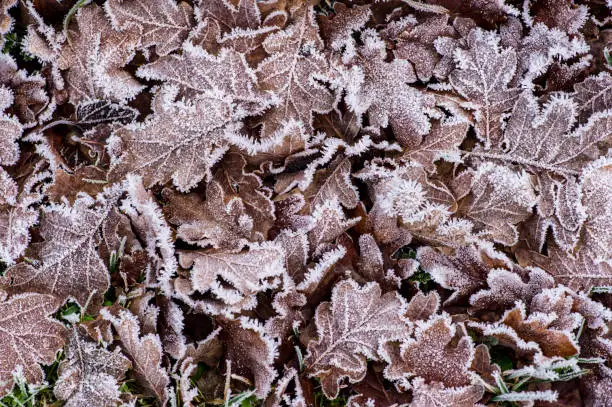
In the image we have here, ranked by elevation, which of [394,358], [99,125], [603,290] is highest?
[99,125]

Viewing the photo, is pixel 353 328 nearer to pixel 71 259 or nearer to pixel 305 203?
pixel 305 203

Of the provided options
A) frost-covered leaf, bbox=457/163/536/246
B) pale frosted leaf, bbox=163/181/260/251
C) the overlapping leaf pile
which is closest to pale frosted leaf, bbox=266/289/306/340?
the overlapping leaf pile

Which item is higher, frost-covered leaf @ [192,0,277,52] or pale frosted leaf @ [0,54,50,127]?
frost-covered leaf @ [192,0,277,52]

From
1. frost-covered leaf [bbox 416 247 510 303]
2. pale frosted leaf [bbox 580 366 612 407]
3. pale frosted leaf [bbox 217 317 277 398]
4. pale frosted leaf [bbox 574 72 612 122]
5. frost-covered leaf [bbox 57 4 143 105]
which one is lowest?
pale frosted leaf [bbox 580 366 612 407]

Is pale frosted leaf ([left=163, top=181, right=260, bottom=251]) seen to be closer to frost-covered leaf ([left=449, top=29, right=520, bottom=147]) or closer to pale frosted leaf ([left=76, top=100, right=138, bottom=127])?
pale frosted leaf ([left=76, top=100, right=138, bottom=127])

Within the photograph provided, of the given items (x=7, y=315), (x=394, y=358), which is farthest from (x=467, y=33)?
(x=7, y=315)

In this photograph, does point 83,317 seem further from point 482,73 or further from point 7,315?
point 482,73

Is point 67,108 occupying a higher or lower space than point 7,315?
higher
